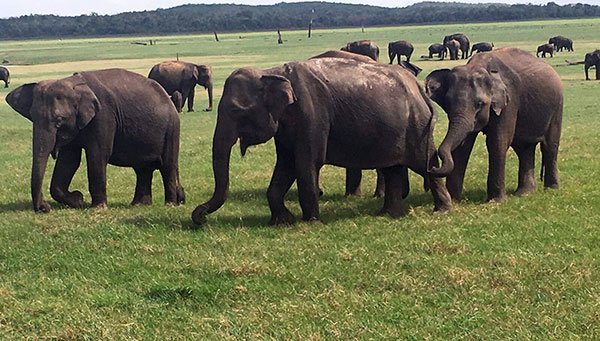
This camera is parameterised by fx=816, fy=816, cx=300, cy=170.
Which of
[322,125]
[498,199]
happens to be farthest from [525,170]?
[322,125]

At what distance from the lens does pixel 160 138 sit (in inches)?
508

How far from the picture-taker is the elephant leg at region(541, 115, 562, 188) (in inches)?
505

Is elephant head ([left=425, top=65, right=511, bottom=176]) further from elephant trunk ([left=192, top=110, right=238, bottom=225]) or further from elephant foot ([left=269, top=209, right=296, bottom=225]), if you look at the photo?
elephant trunk ([left=192, top=110, right=238, bottom=225])

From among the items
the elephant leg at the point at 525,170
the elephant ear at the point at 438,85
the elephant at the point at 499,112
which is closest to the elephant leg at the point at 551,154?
the elephant at the point at 499,112

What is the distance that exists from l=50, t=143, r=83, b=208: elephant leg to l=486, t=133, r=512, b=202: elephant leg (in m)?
6.18

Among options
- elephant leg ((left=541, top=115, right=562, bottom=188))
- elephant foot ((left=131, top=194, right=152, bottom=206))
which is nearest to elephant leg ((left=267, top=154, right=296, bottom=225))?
elephant foot ((left=131, top=194, right=152, bottom=206))

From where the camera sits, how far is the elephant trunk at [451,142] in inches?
415

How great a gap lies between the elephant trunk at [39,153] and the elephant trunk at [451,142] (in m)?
5.28

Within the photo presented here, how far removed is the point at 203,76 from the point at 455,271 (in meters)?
25.7

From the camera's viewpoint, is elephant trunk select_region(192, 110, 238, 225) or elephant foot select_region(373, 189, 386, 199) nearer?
elephant trunk select_region(192, 110, 238, 225)

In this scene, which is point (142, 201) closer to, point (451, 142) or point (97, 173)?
point (97, 173)

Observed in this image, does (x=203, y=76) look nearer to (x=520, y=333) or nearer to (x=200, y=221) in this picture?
(x=200, y=221)

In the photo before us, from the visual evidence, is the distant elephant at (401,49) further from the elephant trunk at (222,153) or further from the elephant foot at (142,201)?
the elephant trunk at (222,153)

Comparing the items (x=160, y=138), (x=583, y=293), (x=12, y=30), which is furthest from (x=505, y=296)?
(x=12, y=30)
